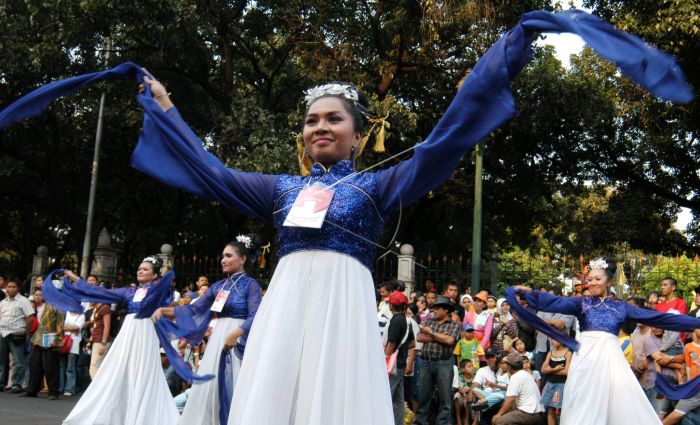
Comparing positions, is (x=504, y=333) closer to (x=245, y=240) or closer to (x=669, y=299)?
(x=669, y=299)

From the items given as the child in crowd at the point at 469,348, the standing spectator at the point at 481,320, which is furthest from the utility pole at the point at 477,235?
the child in crowd at the point at 469,348

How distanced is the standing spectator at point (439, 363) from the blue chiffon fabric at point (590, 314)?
1778 millimetres

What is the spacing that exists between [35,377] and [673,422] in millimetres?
10170

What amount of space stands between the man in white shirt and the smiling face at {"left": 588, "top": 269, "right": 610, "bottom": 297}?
1772 mm

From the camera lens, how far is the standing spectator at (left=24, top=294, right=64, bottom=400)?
1380cm

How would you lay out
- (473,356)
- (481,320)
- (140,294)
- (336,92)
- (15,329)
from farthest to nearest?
(15,329), (481,320), (473,356), (140,294), (336,92)

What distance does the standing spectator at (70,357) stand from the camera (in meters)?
14.0

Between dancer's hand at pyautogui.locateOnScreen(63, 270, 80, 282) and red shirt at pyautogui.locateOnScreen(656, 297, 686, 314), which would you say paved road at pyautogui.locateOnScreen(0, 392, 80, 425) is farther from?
red shirt at pyautogui.locateOnScreen(656, 297, 686, 314)

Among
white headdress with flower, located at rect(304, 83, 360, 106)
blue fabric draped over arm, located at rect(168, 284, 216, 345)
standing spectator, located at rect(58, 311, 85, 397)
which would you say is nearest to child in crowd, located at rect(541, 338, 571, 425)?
blue fabric draped over arm, located at rect(168, 284, 216, 345)

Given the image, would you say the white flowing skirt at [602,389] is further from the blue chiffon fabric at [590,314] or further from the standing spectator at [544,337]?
the standing spectator at [544,337]

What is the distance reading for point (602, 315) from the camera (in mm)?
9000

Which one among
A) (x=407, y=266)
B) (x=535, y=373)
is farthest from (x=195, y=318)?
(x=407, y=266)

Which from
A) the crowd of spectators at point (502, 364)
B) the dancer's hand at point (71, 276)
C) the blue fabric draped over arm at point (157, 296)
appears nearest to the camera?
the blue fabric draped over arm at point (157, 296)

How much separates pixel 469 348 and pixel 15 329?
822 centimetres
